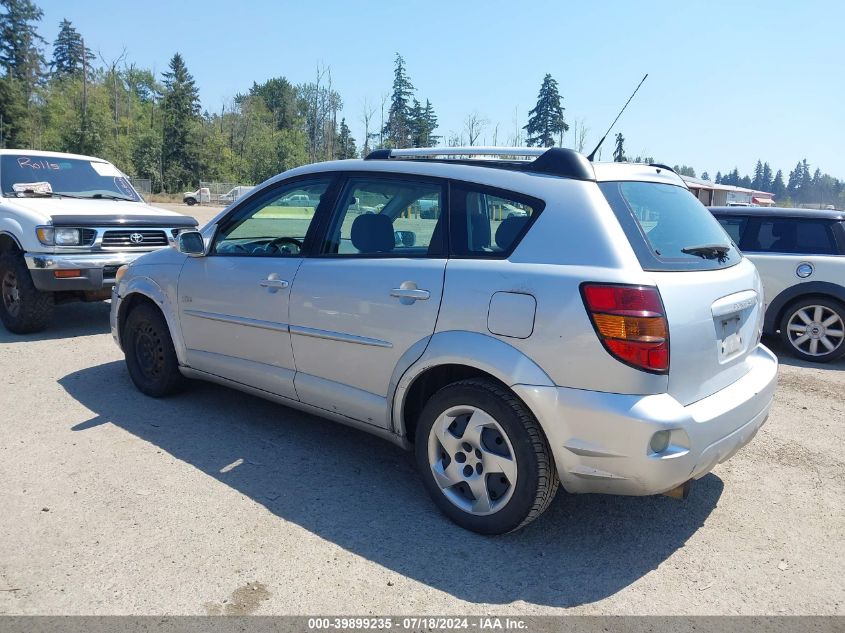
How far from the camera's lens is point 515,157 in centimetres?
344

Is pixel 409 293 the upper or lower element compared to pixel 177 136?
lower

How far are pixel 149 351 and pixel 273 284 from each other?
5.45 feet

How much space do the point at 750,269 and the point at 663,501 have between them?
1378mm

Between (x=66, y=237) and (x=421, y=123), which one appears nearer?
(x=66, y=237)

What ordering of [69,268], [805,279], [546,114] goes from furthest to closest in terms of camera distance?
[546,114], [805,279], [69,268]

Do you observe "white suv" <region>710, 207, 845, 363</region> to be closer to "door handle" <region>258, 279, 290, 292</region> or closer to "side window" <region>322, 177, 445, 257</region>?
"side window" <region>322, 177, 445, 257</region>

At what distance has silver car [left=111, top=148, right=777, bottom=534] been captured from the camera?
2.69 m

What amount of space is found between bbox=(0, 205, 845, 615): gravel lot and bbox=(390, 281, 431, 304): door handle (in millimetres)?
1114

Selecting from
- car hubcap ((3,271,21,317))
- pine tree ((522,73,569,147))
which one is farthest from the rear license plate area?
pine tree ((522,73,569,147))

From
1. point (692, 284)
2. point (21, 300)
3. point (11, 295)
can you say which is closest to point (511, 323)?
point (692, 284)

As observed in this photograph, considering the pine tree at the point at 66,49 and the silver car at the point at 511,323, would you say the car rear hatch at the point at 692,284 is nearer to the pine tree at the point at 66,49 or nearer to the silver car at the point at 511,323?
the silver car at the point at 511,323

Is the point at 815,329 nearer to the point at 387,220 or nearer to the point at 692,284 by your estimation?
the point at 692,284

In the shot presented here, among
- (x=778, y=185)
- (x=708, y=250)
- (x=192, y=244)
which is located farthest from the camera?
(x=778, y=185)

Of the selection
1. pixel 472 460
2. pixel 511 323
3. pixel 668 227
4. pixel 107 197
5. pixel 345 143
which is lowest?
pixel 472 460
